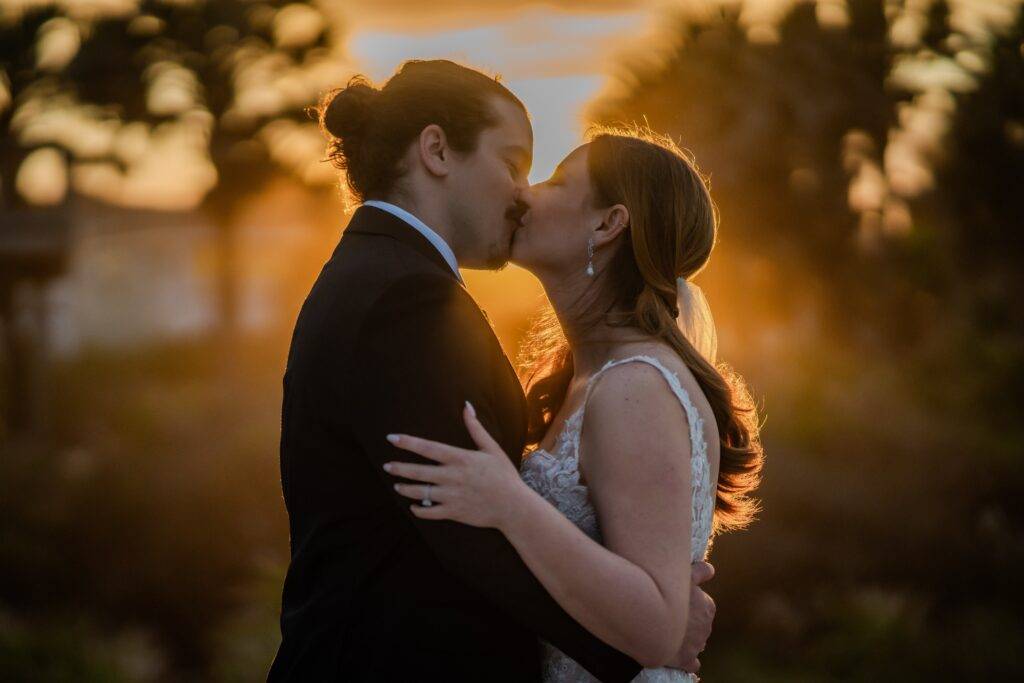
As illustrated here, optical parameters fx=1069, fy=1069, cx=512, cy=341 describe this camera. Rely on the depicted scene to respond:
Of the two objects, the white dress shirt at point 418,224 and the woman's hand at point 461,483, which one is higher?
the white dress shirt at point 418,224

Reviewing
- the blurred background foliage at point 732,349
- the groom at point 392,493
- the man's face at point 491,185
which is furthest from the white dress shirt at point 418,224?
the blurred background foliage at point 732,349

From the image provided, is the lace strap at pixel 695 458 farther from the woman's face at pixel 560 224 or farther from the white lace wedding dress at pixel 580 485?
the woman's face at pixel 560 224

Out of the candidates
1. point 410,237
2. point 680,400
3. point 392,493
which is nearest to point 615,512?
point 680,400

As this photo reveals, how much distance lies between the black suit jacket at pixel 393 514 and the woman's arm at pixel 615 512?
43 mm

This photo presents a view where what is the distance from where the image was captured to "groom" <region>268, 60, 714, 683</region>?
2.42 meters

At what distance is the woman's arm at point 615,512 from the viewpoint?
2.41m

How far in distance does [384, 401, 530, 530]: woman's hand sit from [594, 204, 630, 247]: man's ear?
1.02 m

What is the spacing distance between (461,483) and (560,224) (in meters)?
1.20

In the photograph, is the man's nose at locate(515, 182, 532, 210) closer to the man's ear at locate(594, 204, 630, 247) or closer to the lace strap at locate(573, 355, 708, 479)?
the man's ear at locate(594, 204, 630, 247)

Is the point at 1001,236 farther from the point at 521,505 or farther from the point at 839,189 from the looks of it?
the point at 521,505

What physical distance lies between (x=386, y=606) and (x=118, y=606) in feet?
36.1

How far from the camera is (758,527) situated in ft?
41.1

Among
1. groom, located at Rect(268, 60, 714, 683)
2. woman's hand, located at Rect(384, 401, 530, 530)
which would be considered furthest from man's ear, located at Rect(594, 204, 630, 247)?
woman's hand, located at Rect(384, 401, 530, 530)

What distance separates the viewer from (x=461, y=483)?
94.2 inches
